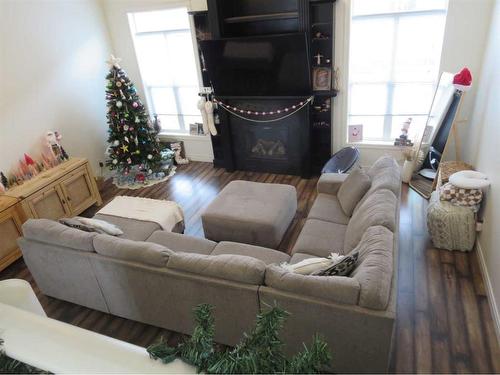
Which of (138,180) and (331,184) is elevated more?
(331,184)

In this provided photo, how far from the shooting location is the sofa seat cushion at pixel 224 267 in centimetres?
211

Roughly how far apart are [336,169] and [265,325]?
12.5 ft

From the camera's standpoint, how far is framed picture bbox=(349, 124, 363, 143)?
4.69 metres

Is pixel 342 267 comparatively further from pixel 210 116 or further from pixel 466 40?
pixel 210 116

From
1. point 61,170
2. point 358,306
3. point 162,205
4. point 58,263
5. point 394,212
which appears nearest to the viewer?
point 358,306

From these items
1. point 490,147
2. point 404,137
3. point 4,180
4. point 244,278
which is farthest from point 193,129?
point 490,147

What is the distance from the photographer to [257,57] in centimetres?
436

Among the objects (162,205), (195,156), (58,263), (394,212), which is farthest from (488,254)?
(195,156)

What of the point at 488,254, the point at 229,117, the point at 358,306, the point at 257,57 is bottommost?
the point at 488,254

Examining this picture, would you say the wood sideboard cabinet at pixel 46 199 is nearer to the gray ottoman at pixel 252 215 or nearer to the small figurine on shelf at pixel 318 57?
the gray ottoman at pixel 252 215

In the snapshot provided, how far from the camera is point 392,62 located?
425cm

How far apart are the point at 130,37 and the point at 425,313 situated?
5381mm

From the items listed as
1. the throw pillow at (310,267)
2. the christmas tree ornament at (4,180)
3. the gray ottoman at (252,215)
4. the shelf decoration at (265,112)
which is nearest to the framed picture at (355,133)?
the shelf decoration at (265,112)

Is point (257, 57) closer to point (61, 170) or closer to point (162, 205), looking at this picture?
point (162, 205)
